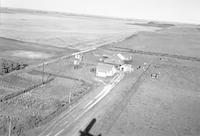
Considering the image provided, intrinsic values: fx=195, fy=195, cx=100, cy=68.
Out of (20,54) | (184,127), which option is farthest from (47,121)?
(20,54)

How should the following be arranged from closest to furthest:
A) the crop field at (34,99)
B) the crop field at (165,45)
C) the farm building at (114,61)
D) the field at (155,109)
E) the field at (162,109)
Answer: the crop field at (34,99)
the field at (155,109)
the field at (162,109)
the farm building at (114,61)
the crop field at (165,45)

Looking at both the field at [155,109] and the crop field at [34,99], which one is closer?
the crop field at [34,99]

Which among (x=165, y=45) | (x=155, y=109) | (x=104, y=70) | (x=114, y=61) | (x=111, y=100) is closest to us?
(x=155, y=109)

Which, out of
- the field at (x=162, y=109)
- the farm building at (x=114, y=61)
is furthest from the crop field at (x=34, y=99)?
the farm building at (x=114, y=61)

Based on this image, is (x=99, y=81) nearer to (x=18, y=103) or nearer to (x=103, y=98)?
(x=103, y=98)

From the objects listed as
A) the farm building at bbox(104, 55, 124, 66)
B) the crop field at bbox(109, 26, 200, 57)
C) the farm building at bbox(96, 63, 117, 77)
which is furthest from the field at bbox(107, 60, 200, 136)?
the crop field at bbox(109, 26, 200, 57)

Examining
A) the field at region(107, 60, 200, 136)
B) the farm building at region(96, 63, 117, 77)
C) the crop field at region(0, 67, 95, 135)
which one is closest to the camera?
the crop field at region(0, 67, 95, 135)

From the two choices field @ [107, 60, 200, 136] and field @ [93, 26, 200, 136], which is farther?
field @ [107, 60, 200, 136]

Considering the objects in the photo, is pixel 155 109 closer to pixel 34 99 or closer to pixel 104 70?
pixel 104 70

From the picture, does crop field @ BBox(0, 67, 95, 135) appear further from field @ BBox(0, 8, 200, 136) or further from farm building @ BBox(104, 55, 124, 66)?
farm building @ BBox(104, 55, 124, 66)

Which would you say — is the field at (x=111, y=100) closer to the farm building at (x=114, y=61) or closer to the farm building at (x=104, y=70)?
the farm building at (x=104, y=70)

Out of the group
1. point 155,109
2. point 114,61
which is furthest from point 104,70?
point 155,109

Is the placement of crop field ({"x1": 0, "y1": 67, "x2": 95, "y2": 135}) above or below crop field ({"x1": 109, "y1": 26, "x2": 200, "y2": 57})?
below
